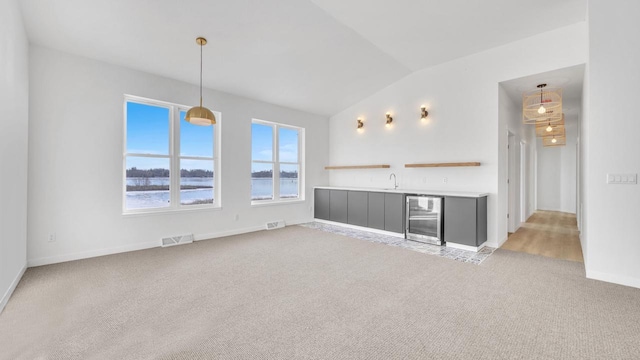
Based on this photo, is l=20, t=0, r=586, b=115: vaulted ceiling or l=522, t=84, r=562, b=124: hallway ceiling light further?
l=522, t=84, r=562, b=124: hallway ceiling light

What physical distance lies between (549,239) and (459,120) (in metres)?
2.74

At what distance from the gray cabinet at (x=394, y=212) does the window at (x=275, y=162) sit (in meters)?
2.25

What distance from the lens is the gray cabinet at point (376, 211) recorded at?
5461mm

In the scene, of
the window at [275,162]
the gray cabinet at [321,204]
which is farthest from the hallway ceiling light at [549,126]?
the window at [275,162]

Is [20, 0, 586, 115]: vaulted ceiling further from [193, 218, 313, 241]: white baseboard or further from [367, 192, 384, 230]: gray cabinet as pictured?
[193, 218, 313, 241]: white baseboard

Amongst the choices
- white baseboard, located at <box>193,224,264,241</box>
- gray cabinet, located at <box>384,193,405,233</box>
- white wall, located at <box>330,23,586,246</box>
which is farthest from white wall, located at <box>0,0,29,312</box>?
white wall, located at <box>330,23,586,246</box>

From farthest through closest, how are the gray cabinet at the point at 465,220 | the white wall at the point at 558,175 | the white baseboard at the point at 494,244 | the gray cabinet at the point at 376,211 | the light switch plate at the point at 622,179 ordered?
the white wall at the point at 558,175
the gray cabinet at the point at 376,211
the white baseboard at the point at 494,244
the gray cabinet at the point at 465,220
the light switch plate at the point at 622,179

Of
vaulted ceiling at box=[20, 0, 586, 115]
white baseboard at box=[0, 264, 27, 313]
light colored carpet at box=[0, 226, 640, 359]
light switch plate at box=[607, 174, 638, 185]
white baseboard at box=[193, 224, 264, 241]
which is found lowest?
light colored carpet at box=[0, 226, 640, 359]

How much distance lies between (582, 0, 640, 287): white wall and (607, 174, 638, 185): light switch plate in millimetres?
43

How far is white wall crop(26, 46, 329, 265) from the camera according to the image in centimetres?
353

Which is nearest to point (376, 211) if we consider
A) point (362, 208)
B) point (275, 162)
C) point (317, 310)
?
point (362, 208)

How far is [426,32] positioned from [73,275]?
18.7 feet

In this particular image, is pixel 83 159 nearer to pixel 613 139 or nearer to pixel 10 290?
pixel 10 290

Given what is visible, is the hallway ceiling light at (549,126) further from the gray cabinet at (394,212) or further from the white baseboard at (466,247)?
the gray cabinet at (394,212)
